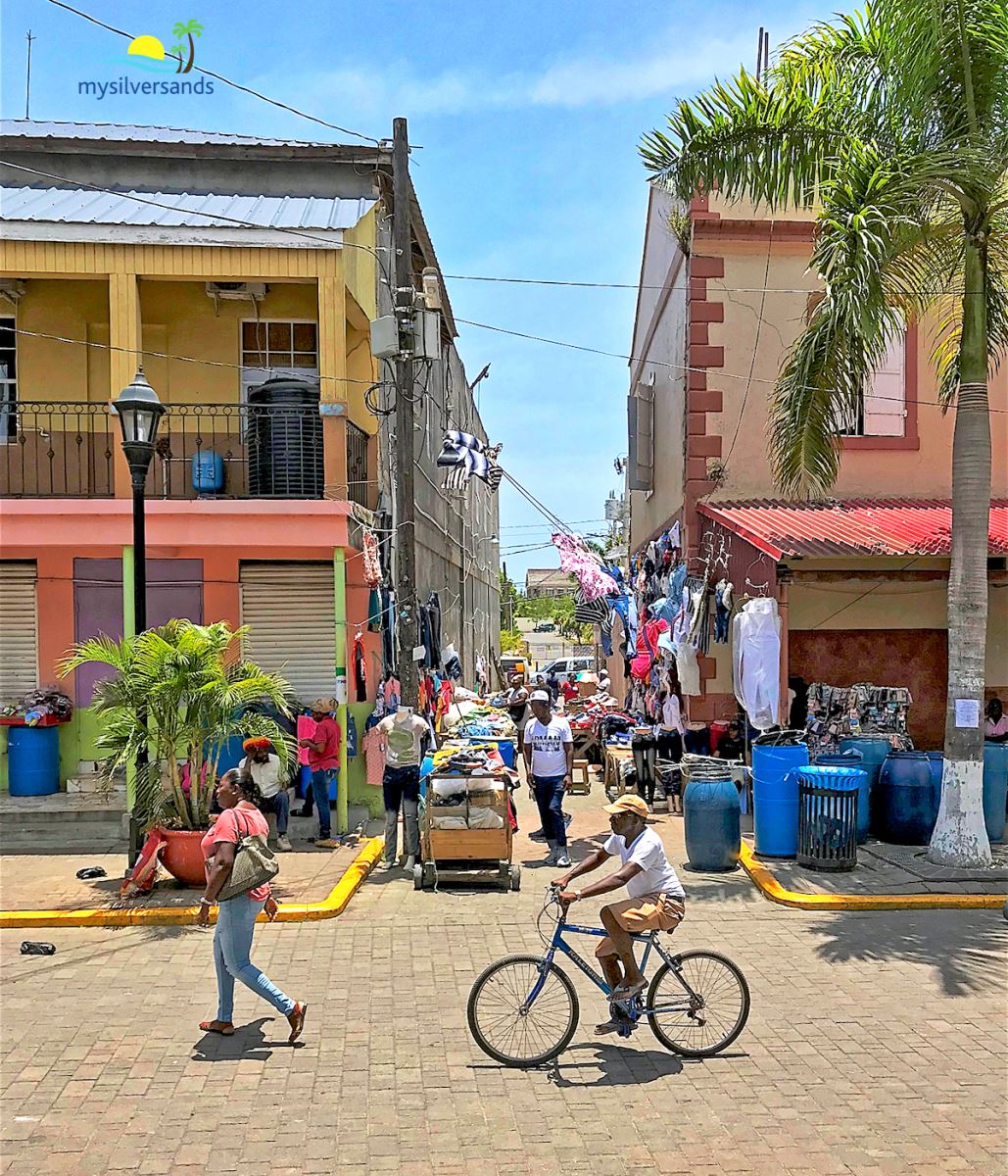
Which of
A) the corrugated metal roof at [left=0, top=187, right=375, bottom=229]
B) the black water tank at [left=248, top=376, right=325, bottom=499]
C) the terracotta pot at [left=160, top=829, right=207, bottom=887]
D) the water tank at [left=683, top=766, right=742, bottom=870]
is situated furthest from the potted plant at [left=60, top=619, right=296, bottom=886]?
the corrugated metal roof at [left=0, top=187, right=375, bottom=229]

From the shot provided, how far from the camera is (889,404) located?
1505 centimetres

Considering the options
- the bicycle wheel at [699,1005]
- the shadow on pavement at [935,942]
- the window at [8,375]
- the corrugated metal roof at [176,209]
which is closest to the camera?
A: the bicycle wheel at [699,1005]

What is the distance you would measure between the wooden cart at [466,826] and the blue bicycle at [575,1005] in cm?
394

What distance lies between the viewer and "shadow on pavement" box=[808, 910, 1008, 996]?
7688 mm

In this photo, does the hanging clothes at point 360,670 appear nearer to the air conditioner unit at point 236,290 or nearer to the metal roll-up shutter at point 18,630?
the metal roll-up shutter at point 18,630

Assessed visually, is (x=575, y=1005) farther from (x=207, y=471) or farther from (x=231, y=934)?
(x=207, y=471)

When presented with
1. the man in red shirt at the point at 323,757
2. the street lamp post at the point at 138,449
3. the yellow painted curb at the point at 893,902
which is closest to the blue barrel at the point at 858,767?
the yellow painted curb at the point at 893,902

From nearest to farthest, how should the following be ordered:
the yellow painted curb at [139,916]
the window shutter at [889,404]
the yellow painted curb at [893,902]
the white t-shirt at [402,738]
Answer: the yellow painted curb at [139,916] → the yellow painted curb at [893,902] → the white t-shirt at [402,738] → the window shutter at [889,404]

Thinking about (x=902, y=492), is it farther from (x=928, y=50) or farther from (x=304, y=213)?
(x=304, y=213)

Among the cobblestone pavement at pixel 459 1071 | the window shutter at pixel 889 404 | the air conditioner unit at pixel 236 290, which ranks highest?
the air conditioner unit at pixel 236 290

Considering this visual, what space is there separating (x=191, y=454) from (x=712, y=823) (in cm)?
862

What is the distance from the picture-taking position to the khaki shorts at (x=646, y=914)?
6.08m

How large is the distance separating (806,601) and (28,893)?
400 inches

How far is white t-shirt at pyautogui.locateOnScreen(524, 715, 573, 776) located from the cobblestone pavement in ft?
8.79
